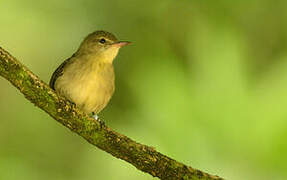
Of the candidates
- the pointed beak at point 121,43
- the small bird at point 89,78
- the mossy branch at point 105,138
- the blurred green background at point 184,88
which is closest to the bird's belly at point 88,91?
the small bird at point 89,78

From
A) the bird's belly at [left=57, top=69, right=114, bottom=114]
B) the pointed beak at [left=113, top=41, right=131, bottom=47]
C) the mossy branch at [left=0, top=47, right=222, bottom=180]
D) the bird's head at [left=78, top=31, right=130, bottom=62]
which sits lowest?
the mossy branch at [left=0, top=47, right=222, bottom=180]

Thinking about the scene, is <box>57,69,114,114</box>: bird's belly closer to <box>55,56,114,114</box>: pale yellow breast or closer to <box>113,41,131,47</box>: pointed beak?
<box>55,56,114,114</box>: pale yellow breast

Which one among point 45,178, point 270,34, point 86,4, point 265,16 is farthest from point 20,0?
point 270,34

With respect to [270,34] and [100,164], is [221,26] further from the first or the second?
[270,34]

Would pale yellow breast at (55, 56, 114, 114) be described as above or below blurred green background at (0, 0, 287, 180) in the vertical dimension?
above

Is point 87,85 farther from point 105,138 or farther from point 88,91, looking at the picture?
point 105,138

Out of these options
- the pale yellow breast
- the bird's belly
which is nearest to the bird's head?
the pale yellow breast

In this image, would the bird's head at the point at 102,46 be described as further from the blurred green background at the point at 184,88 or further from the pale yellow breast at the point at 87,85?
the blurred green background at the point at 184,88

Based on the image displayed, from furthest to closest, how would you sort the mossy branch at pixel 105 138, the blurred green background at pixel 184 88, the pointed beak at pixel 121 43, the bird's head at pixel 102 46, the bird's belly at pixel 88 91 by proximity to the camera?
1. the bird's head at pixel 102 46
2. the bird's belly at pixel 88 91
3. the pointed beak at pixel 121 43
4. the mossy branch at pixel 105 138
5. the blurred green background at pixel 184 88
